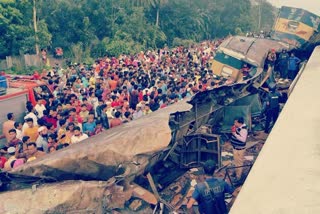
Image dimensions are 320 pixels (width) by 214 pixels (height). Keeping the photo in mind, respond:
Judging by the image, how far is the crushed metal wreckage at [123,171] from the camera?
15.4 feet

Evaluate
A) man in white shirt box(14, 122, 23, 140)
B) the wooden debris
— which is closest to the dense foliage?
man in white shirt box(14, 122, 23, 140)

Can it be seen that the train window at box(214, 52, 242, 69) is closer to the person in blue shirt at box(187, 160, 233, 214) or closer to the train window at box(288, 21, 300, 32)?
the train window at box(288, 21, 300, 32)

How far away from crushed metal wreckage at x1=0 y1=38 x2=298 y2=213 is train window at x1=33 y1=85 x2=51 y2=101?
4.96 metres

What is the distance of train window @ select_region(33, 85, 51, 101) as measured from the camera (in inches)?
420

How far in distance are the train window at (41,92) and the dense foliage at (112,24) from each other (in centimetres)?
1101

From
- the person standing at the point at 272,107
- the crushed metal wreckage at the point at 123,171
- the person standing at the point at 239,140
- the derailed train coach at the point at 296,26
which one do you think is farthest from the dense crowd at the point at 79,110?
the derailed train coach at the point at 296,26

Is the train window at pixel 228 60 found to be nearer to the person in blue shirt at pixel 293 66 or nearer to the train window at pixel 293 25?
the person in blue shirt at pixel 293 66

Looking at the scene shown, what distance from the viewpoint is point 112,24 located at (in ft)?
97.3

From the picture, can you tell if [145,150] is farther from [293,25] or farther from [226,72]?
[293,25]

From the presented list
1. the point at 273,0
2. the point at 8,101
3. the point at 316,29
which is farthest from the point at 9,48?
the point at 273,0

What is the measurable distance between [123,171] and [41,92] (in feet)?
23.0

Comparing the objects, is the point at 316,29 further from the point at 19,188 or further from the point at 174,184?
the point at 19,188

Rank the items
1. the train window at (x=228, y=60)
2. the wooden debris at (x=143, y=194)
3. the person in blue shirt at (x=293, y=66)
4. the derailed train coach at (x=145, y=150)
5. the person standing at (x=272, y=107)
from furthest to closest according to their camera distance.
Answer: the train window at (x=228, y=60)
the person in blue shirt at (x=293, y=66)
the person standing at (x=272, y=107)
the wooden debris at (x=143, y=194)
the derailed train coach at (x=145, y=150)

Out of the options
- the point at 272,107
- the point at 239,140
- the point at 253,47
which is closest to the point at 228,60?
the point at 253,47
